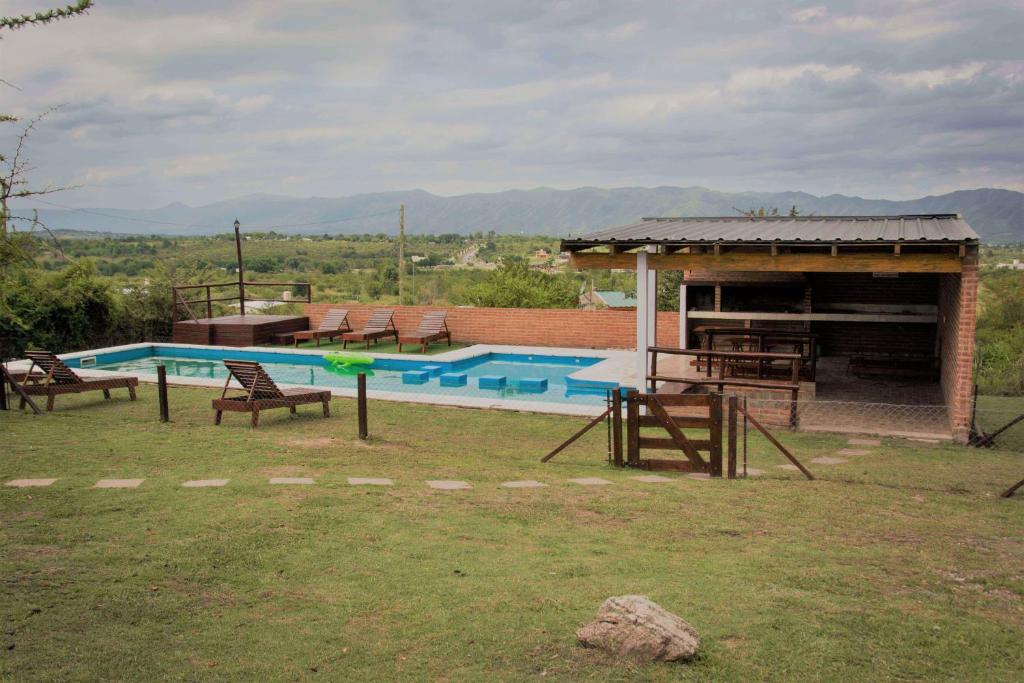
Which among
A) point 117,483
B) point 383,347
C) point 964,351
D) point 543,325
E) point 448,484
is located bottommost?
point 383,347

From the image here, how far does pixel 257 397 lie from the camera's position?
35.9 feet

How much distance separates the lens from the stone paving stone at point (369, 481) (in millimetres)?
7262

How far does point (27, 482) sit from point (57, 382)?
6.13m

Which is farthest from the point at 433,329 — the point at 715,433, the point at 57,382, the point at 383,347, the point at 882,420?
the point at 715,433

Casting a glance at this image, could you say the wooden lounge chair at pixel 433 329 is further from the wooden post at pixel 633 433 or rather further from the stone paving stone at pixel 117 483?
the stone paving stone at pixel 117 483

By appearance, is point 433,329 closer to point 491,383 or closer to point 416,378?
point 416,378

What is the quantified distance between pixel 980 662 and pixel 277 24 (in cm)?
1533

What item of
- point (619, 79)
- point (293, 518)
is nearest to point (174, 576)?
point (293, 518)

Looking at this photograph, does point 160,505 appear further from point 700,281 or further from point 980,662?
point 700,281

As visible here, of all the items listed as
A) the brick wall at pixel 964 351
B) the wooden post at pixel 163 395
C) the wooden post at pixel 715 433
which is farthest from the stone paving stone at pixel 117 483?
the brick wall at pixel 964 351

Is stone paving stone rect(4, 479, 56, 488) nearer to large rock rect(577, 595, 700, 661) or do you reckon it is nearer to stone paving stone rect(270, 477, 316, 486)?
stone paving stone rect(270, 477, 316, 486)

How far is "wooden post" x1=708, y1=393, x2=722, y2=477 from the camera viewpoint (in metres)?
7.86

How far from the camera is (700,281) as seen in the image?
52.0 feet

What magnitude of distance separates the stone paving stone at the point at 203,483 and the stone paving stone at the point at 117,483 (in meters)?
0.40
